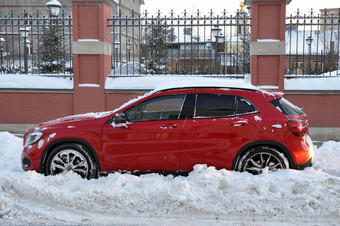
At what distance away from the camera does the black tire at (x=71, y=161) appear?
5.99 meters

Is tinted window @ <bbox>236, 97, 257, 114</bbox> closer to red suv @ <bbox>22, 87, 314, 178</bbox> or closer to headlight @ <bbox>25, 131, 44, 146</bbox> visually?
red suv @ <bbox>22, 87, 314, 178</bbox>

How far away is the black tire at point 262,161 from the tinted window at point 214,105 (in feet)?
2.33

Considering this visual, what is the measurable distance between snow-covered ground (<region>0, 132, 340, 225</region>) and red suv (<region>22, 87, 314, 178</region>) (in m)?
0.26

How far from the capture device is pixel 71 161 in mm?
6008

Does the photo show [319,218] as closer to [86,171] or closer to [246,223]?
[246,223]

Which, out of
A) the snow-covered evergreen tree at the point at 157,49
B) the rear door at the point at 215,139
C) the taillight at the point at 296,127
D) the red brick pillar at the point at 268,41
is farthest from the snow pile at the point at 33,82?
the taillight at the point at 296,127

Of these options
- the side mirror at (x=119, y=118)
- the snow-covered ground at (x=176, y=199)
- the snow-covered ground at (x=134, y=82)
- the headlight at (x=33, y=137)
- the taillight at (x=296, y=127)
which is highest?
the snow-covered ground at (x=134, y=82)

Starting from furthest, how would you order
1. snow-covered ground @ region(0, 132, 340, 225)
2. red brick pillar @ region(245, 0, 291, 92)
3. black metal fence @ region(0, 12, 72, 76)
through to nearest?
black metal fence @ region(0, 12, 72, 76)
red brick pillar @ region(245, 0, 291, 92)
snow-covered ground @ region(0, 132, 340, 225)

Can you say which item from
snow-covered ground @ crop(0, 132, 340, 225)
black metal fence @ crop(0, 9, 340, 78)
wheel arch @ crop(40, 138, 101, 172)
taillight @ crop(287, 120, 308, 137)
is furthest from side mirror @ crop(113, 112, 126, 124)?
black metal fence @ crop(0, 9, 340, 78)

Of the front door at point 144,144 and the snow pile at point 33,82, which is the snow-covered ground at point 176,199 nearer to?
the front door at point 144,144

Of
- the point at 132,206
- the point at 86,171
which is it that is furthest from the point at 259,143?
the point at 86,171

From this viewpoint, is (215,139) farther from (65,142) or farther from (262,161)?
(65,142)

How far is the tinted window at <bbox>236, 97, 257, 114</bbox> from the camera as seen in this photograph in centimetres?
602

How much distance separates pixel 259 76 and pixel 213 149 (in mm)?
5860
